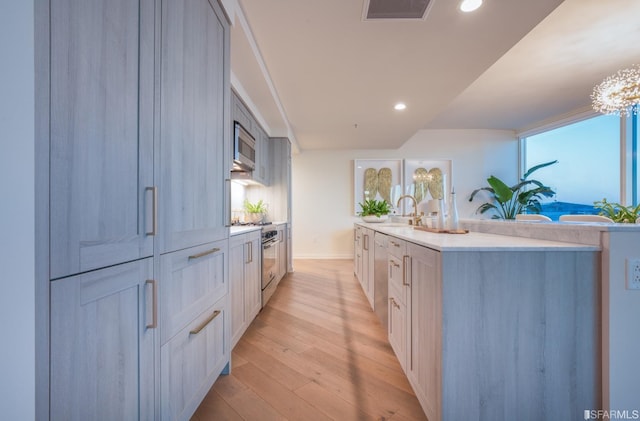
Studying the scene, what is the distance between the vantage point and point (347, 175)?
19.8 feet

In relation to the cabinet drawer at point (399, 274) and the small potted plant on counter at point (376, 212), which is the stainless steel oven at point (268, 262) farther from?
the small potted plant on counter at point (376, 212)

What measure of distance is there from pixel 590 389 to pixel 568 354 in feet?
0.57

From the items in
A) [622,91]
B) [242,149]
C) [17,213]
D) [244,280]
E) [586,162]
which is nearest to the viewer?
[17,213]

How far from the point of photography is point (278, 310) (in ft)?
9.00

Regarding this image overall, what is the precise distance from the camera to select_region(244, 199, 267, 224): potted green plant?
3889 mm

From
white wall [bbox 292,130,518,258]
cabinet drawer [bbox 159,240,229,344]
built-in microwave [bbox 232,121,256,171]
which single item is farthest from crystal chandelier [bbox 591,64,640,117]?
cabinet drawer [bbox 159,240,229,344]

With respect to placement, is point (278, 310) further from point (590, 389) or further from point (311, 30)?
Answer: point (311, 30)

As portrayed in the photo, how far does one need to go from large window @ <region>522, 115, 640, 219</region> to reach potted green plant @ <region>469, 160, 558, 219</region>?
0.56 ft

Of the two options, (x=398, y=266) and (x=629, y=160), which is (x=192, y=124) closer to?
(x=398, y=266)

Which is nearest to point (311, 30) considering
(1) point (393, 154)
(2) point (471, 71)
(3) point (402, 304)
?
(2) point (471, 71)

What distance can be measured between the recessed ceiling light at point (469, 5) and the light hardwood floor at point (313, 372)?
2.50 meters

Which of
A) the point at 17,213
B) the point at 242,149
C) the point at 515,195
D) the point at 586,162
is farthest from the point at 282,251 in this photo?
the point at 586,162

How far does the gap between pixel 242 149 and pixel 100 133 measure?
199cm

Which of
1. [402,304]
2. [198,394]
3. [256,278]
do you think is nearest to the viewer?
[198,394]
